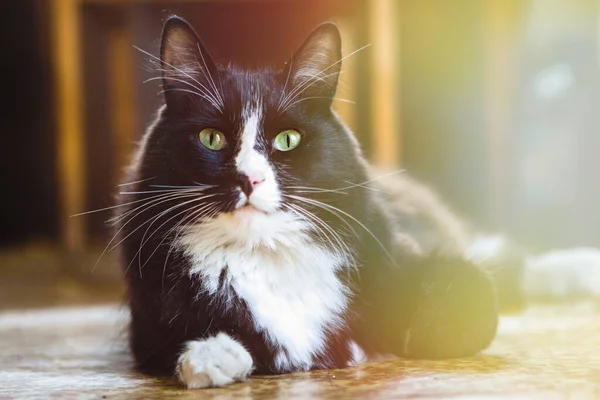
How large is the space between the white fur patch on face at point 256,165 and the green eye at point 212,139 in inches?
1.4

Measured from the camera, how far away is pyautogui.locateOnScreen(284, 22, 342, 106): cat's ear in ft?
3.27

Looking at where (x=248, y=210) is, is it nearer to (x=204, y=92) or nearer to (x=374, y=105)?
(x=204, y=92)

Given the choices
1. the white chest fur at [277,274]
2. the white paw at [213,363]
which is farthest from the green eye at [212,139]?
the white paw at [213,363]

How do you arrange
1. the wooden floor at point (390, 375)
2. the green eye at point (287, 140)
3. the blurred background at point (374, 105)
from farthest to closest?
1. the blurred background at point (374, 105)
2. the green eye at point (287, 140)
3. the wooden floor at point (390, 375)

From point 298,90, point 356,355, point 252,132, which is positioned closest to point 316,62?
point 298,90

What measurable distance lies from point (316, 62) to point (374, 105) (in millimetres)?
1549

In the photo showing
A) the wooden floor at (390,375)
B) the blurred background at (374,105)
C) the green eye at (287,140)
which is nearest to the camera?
the wooden floor at (390,375)

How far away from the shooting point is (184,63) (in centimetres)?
100

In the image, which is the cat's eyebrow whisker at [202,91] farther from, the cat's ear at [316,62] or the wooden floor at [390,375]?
the wooden floor at [390,375]

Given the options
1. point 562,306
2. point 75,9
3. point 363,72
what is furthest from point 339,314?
point 75,9

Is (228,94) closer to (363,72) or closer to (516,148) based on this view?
(363,72)

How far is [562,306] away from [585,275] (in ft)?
0.30

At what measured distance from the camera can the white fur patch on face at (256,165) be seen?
0.92 m

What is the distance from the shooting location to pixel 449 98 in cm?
260
